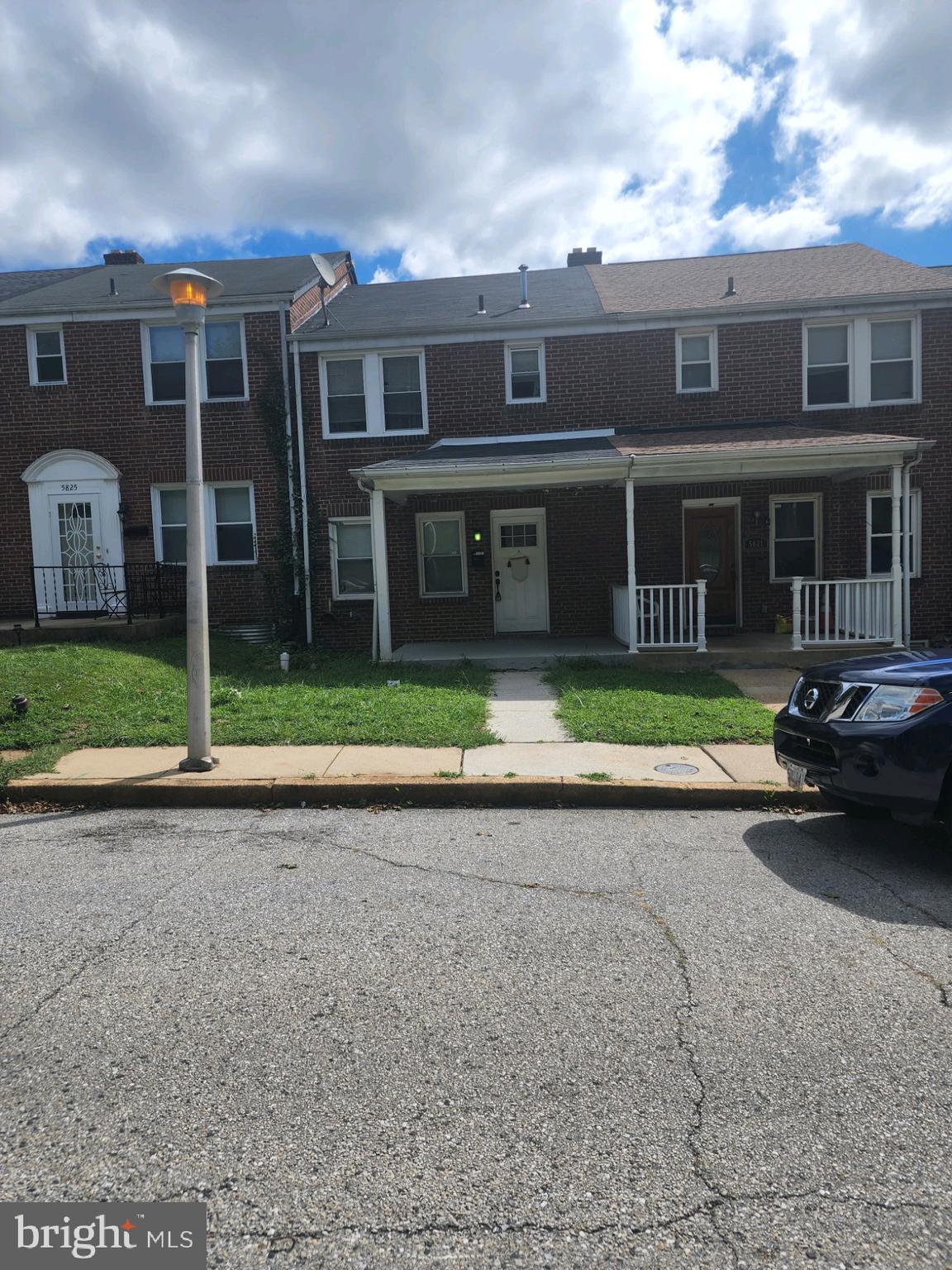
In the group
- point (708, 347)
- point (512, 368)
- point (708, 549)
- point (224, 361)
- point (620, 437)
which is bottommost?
point (708, 549)

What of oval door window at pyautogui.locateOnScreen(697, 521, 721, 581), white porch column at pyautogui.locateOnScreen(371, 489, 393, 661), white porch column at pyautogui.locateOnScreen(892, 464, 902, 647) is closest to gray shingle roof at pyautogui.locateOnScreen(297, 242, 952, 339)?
oval door window at pyautogui.locateOnScreen(697, 521, 721, 581)

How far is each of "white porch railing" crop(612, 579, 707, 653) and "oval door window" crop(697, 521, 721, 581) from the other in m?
0.80

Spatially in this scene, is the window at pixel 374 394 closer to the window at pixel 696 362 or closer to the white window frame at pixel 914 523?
the window at pixel 696 362

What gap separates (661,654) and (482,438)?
547 cm

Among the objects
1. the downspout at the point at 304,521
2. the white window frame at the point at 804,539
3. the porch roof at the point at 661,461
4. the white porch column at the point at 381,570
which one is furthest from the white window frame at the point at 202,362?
the white window frame at the point at 804,539

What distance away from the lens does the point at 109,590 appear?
49.4ft

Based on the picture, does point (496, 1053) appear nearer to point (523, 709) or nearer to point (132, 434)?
point (523, 709)

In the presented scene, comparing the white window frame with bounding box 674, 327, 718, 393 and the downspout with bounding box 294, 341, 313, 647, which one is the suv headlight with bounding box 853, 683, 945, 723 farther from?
the downspout with bounding box 294, 341, 313, 647

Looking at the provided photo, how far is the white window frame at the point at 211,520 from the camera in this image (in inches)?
599

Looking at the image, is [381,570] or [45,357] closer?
[381,570]

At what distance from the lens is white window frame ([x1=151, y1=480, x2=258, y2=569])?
15.2m

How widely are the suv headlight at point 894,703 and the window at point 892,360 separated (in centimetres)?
1119

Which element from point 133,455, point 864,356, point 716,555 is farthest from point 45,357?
point 864,356

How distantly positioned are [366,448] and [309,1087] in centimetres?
1314
